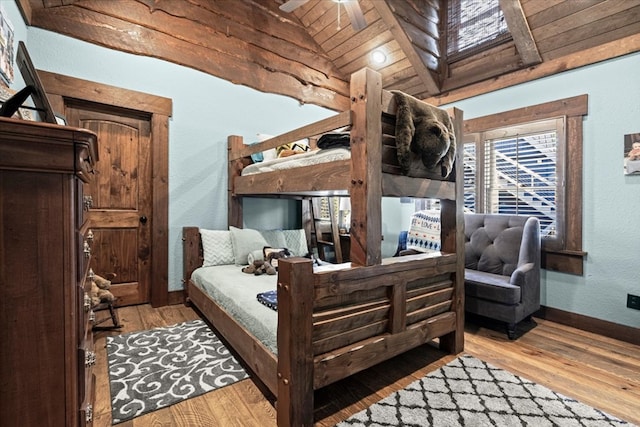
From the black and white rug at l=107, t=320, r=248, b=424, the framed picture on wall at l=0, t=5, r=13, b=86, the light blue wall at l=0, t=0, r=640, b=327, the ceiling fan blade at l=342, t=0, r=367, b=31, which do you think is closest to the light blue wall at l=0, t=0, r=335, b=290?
the light blue wall at l=0, t=0, r=640, b=327

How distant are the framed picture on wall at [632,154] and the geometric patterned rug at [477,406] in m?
1.97

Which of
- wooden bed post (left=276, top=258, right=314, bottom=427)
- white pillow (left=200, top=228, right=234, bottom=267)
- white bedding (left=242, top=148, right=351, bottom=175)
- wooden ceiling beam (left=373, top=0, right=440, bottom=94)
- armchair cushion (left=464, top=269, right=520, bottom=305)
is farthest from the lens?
wooden ceiling beam (left=373, top=0, right=440, bottom=94)

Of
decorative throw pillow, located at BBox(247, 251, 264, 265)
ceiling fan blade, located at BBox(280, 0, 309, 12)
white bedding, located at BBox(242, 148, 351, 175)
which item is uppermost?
ceiling fan blade, located at BBox(280, 0, 309, 12)

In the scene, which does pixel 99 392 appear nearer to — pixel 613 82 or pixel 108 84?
pixel 108 84

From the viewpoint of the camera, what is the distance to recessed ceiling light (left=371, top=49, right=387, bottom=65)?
4.08 m

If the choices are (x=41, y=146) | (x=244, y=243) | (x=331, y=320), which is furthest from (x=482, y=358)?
(x=41, y=146)

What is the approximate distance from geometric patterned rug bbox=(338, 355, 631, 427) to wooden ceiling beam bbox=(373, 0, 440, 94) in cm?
337

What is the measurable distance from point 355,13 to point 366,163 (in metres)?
2.02

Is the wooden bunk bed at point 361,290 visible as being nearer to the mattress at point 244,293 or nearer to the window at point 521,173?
the mattress at point 244,293

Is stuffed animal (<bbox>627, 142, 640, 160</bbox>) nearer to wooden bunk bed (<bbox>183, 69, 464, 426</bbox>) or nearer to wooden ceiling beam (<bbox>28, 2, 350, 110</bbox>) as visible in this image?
wooden bunk bed (<bbox>183, 69, 464, 426</bbox>)

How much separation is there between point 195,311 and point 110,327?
69cm

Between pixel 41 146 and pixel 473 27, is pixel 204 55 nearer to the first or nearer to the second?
pixel 41 146

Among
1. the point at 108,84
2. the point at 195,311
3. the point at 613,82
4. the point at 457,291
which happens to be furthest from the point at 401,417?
the point at 108,84

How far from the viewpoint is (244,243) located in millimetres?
3117
